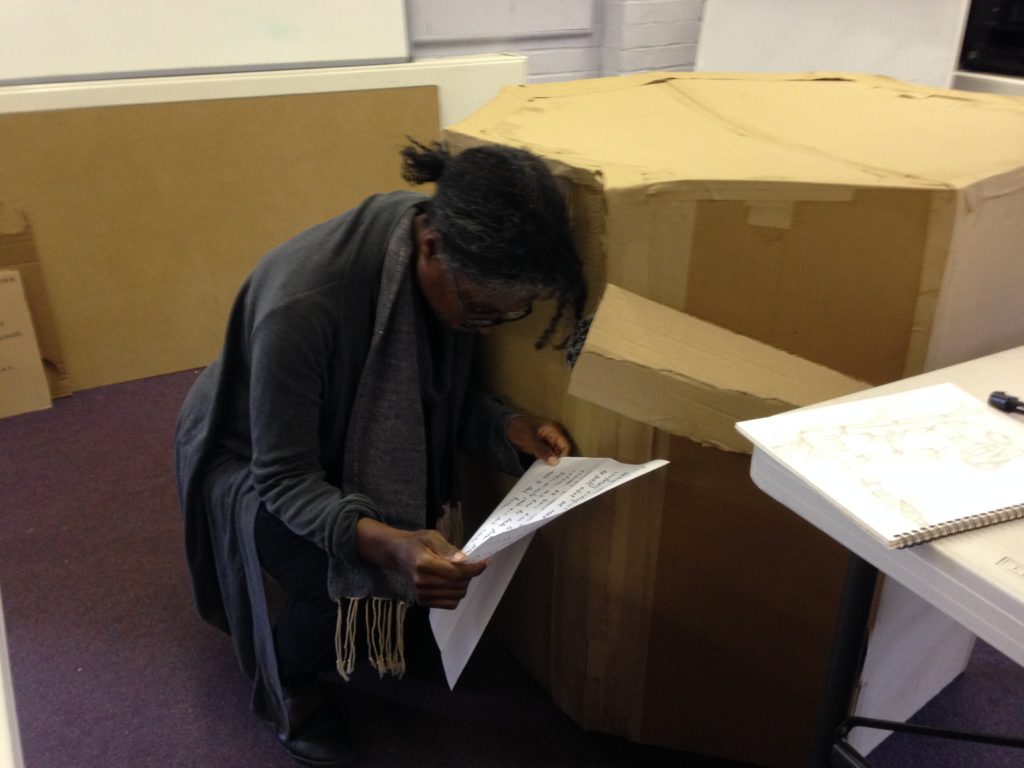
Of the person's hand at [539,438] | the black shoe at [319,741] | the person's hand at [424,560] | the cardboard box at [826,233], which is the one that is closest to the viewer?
the cardboard box at [826,233]

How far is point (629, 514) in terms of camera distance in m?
1.03

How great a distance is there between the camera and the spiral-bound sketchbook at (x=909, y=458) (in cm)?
57

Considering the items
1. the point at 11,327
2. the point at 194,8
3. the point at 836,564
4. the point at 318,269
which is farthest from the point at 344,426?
the point at 194,8

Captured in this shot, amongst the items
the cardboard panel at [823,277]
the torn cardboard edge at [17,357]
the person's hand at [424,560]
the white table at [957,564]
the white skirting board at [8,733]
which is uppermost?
the cardboard panel at [823,277]

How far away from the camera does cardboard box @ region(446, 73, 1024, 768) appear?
32.9 inches

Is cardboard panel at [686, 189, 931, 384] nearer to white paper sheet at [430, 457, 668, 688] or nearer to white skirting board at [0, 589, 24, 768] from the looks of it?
white paper sheet at [430, 457, 668, 688]

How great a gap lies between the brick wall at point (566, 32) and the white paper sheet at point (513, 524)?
1.87 metres

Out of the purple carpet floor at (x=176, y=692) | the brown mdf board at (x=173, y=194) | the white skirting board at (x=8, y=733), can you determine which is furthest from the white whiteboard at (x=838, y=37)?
the white skirting board at (x=8, y=733)

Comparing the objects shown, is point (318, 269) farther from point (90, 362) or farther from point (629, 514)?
point (90, 362)

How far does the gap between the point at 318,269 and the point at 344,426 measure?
212 mm

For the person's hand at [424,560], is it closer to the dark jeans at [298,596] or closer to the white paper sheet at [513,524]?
the white paper sheet at [513,524]

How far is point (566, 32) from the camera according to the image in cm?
271

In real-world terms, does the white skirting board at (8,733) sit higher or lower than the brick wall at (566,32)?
lower

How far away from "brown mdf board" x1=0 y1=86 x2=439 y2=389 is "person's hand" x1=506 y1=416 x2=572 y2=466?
145 centimetres
